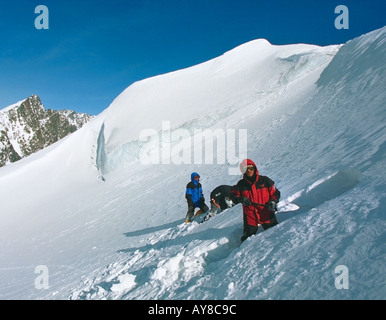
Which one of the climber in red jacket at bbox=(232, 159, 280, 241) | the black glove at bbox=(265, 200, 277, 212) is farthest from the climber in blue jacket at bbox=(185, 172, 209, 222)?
the black glove at bbox=(265, 200, 277, 212)

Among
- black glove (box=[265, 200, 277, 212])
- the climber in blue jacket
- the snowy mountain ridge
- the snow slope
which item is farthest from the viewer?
the snowy mountain ridge

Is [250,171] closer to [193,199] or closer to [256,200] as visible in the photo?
[256,200]

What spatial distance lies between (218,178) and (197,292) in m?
7.69

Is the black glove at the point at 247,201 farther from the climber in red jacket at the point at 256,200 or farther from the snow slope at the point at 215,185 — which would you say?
the snow slope at the point at 215,185

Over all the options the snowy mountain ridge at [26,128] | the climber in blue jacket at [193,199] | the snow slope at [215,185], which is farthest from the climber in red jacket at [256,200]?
the snowy mountain ridge at [26,128]

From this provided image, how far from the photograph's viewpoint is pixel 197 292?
3.29 meters

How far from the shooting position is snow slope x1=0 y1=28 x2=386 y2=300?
3.13 metres

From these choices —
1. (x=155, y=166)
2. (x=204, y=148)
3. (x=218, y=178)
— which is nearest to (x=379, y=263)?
(x=218, y=178)

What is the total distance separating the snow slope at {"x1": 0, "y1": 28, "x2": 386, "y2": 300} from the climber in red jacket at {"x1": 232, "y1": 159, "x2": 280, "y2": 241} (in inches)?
13.0

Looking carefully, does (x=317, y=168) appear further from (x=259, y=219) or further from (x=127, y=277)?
(x=127, y=277)

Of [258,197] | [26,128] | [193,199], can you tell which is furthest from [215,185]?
[26,128]

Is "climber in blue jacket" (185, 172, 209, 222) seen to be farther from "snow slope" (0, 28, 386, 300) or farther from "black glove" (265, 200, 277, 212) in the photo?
"black glove" (265, 200, 277, 212)

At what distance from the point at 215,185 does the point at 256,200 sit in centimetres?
599
